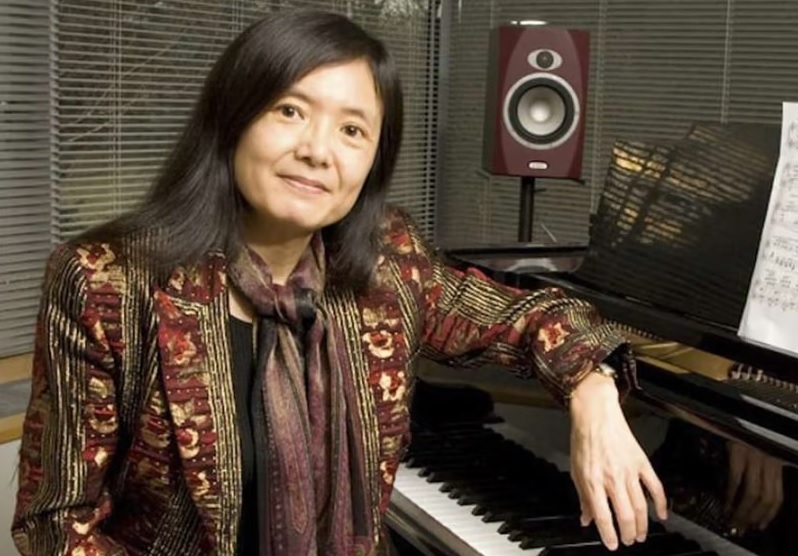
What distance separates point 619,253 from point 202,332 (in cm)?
83

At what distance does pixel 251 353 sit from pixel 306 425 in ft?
0.37

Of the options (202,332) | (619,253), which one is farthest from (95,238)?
(619,253)

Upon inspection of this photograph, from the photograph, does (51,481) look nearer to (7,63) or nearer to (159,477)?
(159,477)

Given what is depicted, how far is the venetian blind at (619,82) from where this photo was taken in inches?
126

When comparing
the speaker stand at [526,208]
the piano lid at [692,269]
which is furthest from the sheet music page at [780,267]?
the speaker stand at [526,208]

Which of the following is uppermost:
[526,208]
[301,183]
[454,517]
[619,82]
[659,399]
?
[619,82]

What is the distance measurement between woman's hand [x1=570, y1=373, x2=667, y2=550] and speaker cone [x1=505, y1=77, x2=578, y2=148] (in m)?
1.50

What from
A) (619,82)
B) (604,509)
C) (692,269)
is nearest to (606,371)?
(604,509)

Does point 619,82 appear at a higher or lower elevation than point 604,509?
higher

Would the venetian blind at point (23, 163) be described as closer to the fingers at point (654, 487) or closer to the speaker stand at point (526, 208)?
the speaker stand at point (526, 208)

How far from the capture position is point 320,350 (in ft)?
4.78

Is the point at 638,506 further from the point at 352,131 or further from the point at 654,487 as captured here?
the point at 352,131

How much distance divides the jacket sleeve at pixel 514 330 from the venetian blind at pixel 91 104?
1200 mm

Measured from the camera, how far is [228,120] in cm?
137
